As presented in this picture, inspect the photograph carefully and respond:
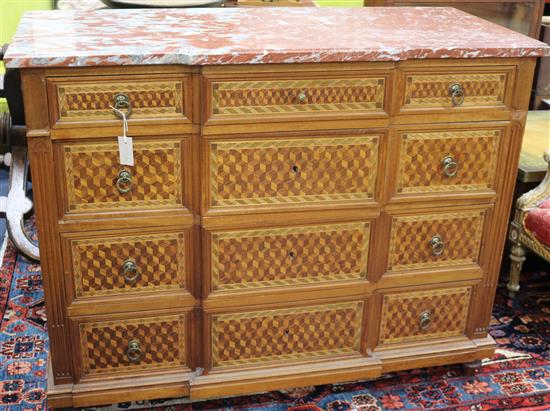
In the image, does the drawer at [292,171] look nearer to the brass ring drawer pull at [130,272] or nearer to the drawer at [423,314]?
the brass ring drawer pull at [130,272]

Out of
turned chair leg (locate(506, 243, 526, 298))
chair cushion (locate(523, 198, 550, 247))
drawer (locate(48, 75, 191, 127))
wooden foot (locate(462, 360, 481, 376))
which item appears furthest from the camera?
turned chair leg (locate(506, 243, 526, 298))

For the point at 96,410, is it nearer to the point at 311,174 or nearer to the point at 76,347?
the point at 76,347

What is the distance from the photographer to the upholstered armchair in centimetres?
272

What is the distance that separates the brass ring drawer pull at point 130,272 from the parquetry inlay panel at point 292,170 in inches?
11.5

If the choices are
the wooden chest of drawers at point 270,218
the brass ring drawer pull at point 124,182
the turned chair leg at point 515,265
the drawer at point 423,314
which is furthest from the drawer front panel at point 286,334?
the turned chair leg at point 515,265

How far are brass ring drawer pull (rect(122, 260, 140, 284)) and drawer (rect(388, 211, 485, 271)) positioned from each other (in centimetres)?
77

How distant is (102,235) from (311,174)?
61 cm

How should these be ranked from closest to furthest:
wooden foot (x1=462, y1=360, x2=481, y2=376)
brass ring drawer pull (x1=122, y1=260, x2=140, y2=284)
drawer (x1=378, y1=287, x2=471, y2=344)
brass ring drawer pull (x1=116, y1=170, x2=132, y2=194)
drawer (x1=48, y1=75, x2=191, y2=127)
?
drawer (x1=48, y1=75, x2=191, y2=127) → brass ring drawer pull (x1=116, y1=170, x2=132, y2=194) → brass ring drawer pull (x1=122, y1=260, x2=140, y2=284) → drawer (x1=378, y1=287, x2=471, y2=344) → wooden foot (x1=462, y1=360, x2=481, y2=376)

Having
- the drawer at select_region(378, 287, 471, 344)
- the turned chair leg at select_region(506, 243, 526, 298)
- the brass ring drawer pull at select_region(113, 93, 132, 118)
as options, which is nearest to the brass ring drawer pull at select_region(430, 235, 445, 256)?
the drawer at select_region(378, 287, 471, 344)

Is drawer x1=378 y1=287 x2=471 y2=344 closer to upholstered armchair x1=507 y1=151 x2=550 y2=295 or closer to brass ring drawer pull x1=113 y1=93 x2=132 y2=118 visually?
upholstered armchair x1=507 y1=151 x2=550 y2=295

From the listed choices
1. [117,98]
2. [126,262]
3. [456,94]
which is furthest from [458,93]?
[126,262]

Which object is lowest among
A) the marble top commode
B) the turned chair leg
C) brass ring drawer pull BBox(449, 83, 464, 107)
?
the turned chair leg

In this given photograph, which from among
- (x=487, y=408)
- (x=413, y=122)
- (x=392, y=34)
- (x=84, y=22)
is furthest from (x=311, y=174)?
(x=487, y=408)

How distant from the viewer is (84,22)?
86.7 inches
